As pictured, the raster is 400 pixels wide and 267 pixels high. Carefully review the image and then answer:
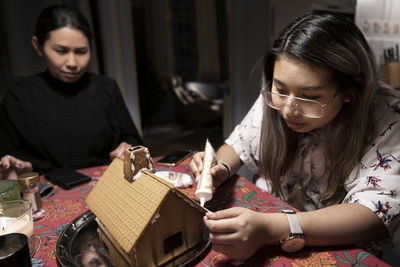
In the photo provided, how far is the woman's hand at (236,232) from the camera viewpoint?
672mm

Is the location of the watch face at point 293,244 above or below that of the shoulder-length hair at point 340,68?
below

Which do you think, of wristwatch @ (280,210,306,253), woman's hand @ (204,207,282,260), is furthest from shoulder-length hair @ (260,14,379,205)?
woman's hand @ (204,207,282,260)

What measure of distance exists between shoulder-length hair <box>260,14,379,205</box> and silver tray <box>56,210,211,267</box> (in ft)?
1.84

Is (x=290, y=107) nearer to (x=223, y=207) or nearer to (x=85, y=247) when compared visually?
(x=223, y=207)

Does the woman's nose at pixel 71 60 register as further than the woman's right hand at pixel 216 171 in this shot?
Yes

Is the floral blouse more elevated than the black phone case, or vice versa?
the floral blouse

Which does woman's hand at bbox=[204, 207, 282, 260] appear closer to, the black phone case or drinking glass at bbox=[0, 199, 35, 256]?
drinking glass at bbox=[0, 199, 35, 256]

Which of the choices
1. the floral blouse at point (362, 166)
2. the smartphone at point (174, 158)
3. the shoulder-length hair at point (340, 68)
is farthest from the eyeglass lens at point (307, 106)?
the smartphone at point (174, 158)

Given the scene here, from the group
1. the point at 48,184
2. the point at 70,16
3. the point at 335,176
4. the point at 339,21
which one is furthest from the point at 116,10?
the point at 335,176

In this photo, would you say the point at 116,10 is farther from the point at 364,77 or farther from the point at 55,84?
the point at 364,77

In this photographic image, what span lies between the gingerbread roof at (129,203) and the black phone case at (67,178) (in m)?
0.41

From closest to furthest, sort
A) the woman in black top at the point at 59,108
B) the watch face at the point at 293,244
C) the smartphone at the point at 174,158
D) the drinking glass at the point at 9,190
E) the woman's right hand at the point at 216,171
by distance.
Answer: the watch face at the point at 293,244 < the drinking glass at the point at 9,190 < the woman's right hand at the point at 216,171 < the smartphone at the point at 174,158 < the woman in black top at the point at 59,108

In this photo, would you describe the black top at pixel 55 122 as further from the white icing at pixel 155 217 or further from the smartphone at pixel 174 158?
the white icing at pixel 155 217

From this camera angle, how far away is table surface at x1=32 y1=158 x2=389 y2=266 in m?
0.70
